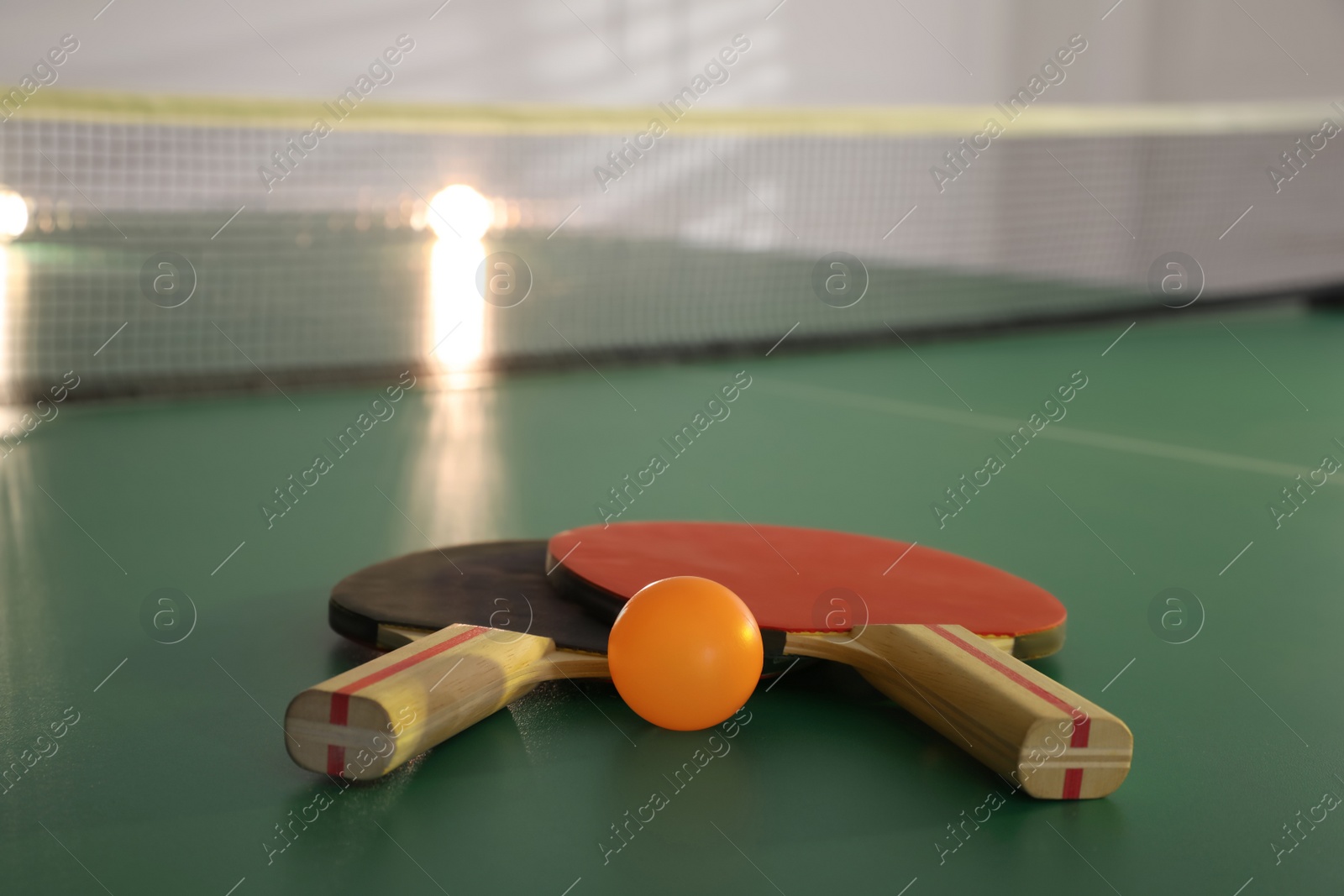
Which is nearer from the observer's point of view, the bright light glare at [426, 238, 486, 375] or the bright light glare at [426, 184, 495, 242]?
the bright light glare at [426, 238, 486, 375]

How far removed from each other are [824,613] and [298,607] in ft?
3.18

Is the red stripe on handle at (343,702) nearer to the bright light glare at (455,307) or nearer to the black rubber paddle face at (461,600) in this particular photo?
the black rubber paddle face at (461,600)

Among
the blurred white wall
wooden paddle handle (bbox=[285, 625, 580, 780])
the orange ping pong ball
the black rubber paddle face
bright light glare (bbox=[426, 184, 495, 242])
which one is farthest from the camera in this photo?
bright light glare (bbox=[426, 184, 495, 242])

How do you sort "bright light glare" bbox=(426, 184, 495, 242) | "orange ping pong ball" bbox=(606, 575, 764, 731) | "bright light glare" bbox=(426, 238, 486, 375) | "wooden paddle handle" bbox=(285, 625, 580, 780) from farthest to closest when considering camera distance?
"bright light glare" bbox=(426, 184, 495, 242)
"bright light glare" bbox=(426, 238, 486, 375)
"orange ping pong ball" bbox=(606, 575, 764, 731)
"wooden paddle handle" bbox=(285, 625, 580, 780)

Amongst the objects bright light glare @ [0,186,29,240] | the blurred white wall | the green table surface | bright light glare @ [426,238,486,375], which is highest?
the blurred white wall

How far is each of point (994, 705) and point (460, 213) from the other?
35.0ft

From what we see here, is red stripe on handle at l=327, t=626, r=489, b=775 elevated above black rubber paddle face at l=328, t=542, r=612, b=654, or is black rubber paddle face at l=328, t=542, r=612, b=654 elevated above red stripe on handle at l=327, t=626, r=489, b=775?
black rubber paddle face at l=328, t=542, r=612, b=654

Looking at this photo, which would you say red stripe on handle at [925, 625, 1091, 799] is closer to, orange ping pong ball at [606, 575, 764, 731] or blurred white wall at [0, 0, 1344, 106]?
orange ping pong ball at [606, 575, 764, 731]

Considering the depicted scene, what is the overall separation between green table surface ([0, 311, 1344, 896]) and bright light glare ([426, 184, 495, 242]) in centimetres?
685

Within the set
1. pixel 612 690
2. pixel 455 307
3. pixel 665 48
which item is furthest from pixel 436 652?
pixel 665 48

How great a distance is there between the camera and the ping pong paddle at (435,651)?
1.59 metres

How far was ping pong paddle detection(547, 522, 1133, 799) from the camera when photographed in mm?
1623

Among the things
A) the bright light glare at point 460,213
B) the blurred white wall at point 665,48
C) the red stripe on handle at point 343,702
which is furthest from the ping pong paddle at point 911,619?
the blurred white wall at point 665,48

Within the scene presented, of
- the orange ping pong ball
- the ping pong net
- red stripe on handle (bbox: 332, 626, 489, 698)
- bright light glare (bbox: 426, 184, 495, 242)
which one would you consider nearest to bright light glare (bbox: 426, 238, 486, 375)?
the ping pong net
